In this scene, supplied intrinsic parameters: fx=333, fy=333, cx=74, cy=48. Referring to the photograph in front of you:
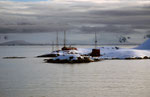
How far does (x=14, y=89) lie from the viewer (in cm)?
2700

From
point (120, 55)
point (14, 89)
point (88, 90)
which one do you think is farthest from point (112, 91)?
point (120, 55)

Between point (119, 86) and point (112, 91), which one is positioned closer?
point (112, 91)

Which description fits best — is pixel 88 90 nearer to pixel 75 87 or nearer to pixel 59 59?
pixel 75 87

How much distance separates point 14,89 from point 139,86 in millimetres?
10435

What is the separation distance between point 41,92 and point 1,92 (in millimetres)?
3104

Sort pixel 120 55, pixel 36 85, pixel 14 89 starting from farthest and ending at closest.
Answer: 1. pixel 120 55
2. pixel 36 85
3. pixel 14 89

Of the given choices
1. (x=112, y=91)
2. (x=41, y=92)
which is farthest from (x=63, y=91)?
(x=112, y=91)

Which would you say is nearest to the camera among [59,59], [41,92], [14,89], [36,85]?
[41,92]

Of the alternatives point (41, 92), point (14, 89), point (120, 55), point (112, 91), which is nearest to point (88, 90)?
point (112, 91)

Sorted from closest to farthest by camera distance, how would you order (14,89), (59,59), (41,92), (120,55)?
(41,92)
(14,89)
(59,59)
(120,55)

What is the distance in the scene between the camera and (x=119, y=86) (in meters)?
28.5

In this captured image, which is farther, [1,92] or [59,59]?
[59,59]

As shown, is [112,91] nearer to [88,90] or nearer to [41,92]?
[88,90]

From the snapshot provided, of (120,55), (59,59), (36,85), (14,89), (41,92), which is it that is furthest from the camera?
(120,55)
